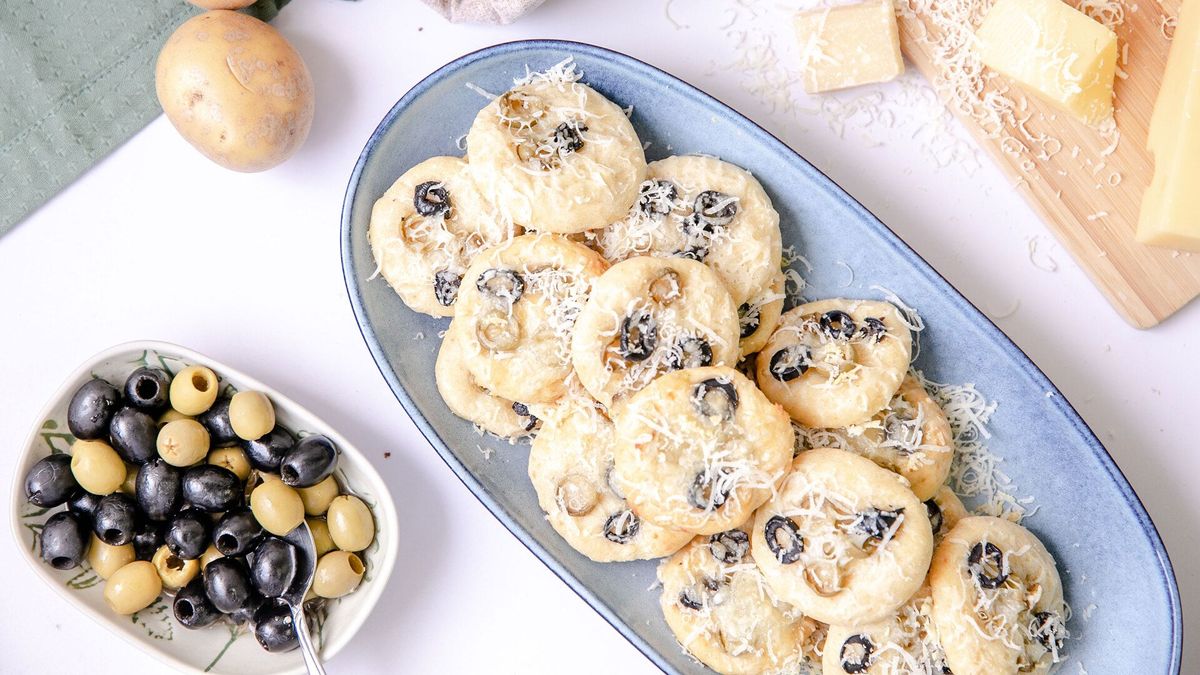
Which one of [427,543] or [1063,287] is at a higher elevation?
[1063,287]

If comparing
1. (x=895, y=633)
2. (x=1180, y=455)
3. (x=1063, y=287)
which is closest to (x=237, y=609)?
(x=895, y=633)

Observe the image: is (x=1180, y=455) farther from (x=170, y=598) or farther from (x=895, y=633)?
(x=170, y=598)

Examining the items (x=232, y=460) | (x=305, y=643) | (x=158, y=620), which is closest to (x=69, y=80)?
(x=232, y=460)

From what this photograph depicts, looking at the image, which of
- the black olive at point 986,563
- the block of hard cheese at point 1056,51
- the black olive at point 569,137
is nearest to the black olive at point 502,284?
the black olive at point 569,137

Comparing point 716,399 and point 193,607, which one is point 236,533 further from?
point 716,399

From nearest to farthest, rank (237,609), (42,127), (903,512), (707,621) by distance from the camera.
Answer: (903,512) < (707,621) < (237,609) < (42,127)

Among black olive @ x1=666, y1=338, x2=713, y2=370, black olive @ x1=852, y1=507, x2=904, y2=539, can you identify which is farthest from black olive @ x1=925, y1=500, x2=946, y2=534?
black olive @ x1=666, y1=338, x2=713, y2=370

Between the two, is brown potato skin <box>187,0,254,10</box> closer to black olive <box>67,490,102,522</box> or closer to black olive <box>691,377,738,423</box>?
black olive <box>67,490,102,522</box>
